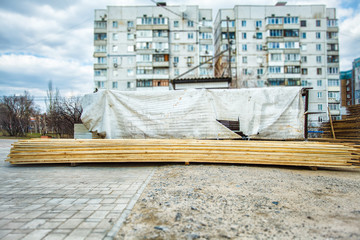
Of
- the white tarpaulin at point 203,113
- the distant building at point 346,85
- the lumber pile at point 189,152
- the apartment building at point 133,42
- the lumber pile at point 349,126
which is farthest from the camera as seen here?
the distant building at point 346,85

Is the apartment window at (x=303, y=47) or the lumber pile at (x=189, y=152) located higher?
the apartment window at (x=303, y=47)

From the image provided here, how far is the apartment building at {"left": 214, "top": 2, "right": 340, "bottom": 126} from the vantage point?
128 feet

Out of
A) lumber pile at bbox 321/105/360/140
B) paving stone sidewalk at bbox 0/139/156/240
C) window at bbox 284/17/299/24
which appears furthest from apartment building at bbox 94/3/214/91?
paving stone sidewalk at bbox 0/139/156/240

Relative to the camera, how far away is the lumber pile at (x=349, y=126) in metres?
8.70

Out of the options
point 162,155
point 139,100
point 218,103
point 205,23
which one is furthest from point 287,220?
point 205,23

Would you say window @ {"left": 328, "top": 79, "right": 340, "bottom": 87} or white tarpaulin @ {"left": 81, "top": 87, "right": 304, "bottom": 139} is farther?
window @ {"left": 328, "top": 79, "right": 340, "bottom": 87}

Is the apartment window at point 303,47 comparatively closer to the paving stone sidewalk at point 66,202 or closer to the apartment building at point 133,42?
the apartment building at point 133,42

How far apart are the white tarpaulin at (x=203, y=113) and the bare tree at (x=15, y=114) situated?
3704cm

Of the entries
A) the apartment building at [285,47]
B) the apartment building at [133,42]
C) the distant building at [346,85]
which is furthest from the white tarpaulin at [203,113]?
the distant building at [346,85]

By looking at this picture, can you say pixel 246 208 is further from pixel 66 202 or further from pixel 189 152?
pixel 189 152

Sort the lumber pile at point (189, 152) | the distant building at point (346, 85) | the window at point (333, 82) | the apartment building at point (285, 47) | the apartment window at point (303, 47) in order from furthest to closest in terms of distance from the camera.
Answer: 1. the distant building at point (346, 85)
2. the window at point (333, 82)
3. the apartment window at point (303, 47)
4. the apartment building at point (285, 47)
5. the lumber pile at point (189, 152)

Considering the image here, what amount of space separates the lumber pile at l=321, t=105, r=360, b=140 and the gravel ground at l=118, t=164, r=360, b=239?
5365 millimetres

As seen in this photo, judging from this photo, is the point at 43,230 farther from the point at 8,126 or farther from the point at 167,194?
the point at 8,126

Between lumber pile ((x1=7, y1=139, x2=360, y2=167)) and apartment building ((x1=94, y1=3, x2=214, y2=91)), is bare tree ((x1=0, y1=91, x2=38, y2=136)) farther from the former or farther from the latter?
lumber pile ((x1=7, y1=139, x2=360, y2=167))
